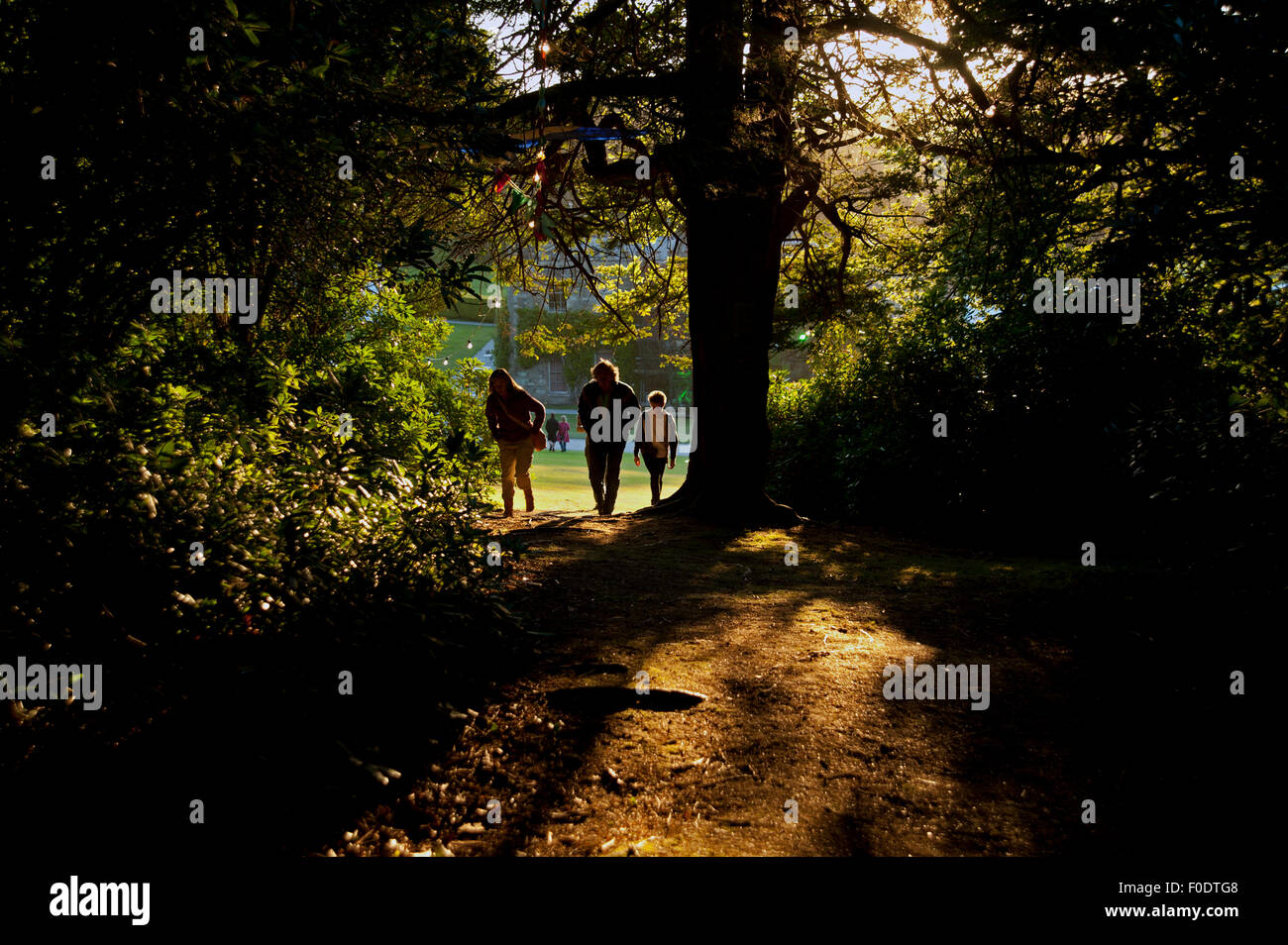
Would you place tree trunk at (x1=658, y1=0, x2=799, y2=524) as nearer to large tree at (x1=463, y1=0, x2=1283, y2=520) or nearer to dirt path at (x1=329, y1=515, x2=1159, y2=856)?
large tree at (x1=463, y1=0, x2=1283, y2=520)

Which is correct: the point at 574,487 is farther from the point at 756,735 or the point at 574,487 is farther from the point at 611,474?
the point at 756,735

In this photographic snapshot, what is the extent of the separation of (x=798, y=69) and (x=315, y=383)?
5.68 metres

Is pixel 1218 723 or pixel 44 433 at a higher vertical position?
pixel 44 433

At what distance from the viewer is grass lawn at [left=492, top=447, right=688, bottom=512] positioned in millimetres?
15492

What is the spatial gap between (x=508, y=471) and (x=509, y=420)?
759mm

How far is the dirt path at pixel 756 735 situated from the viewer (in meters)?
2.79

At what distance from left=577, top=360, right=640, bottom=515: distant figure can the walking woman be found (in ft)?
2.35

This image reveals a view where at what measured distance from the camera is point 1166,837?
2.73 m

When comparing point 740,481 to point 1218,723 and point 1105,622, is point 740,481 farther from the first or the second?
point 1218,723

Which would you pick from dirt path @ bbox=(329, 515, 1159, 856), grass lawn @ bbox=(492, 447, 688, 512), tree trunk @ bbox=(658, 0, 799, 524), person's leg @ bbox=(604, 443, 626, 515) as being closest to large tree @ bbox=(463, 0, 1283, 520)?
tree trunk @ bbox=(658, 0, 799, 524)

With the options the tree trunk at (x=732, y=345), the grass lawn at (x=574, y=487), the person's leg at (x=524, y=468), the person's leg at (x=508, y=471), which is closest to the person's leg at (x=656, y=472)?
the grass lawn at (x=574, y=487)

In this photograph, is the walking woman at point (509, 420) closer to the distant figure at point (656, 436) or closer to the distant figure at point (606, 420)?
the distant figure at point (606, 420)

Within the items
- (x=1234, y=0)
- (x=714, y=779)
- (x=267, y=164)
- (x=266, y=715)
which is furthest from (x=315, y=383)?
(x=1234, y=0)

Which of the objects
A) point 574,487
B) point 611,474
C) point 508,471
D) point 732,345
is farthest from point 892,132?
point 574,487
